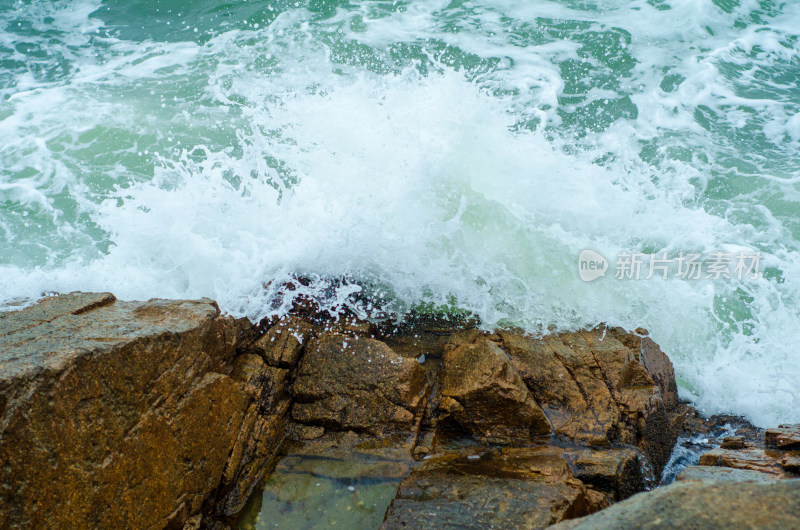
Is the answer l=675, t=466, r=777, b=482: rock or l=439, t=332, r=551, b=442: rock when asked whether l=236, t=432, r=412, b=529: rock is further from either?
l=675, t=466, r=777, b=482: rock

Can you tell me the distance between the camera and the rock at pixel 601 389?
383cm

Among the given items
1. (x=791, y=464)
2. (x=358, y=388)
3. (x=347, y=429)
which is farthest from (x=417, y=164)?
(x=791, y=464)

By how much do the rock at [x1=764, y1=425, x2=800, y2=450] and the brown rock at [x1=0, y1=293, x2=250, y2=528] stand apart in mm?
3708

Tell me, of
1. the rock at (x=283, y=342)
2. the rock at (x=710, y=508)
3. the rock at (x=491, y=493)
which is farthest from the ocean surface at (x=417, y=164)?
the rock at (x=710, y=508)

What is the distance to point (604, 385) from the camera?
404 cm

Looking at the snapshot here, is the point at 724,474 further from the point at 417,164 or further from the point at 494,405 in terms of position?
the point at 417,164

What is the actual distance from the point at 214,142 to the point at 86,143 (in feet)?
5.03

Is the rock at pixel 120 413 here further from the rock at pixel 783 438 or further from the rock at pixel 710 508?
the rock at pixel 783 438

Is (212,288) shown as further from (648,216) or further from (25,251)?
(648,216)

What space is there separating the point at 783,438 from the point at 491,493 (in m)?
2.29

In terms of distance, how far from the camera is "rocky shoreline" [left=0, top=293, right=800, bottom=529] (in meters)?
2.41

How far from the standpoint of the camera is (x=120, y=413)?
2764mm

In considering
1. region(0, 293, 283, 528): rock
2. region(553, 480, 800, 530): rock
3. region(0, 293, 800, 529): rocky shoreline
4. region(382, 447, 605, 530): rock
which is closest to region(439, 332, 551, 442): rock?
region(0, 293, 800, 529): rocky shoreline

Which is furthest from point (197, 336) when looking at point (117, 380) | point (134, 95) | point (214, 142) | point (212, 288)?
point (134, 95)
